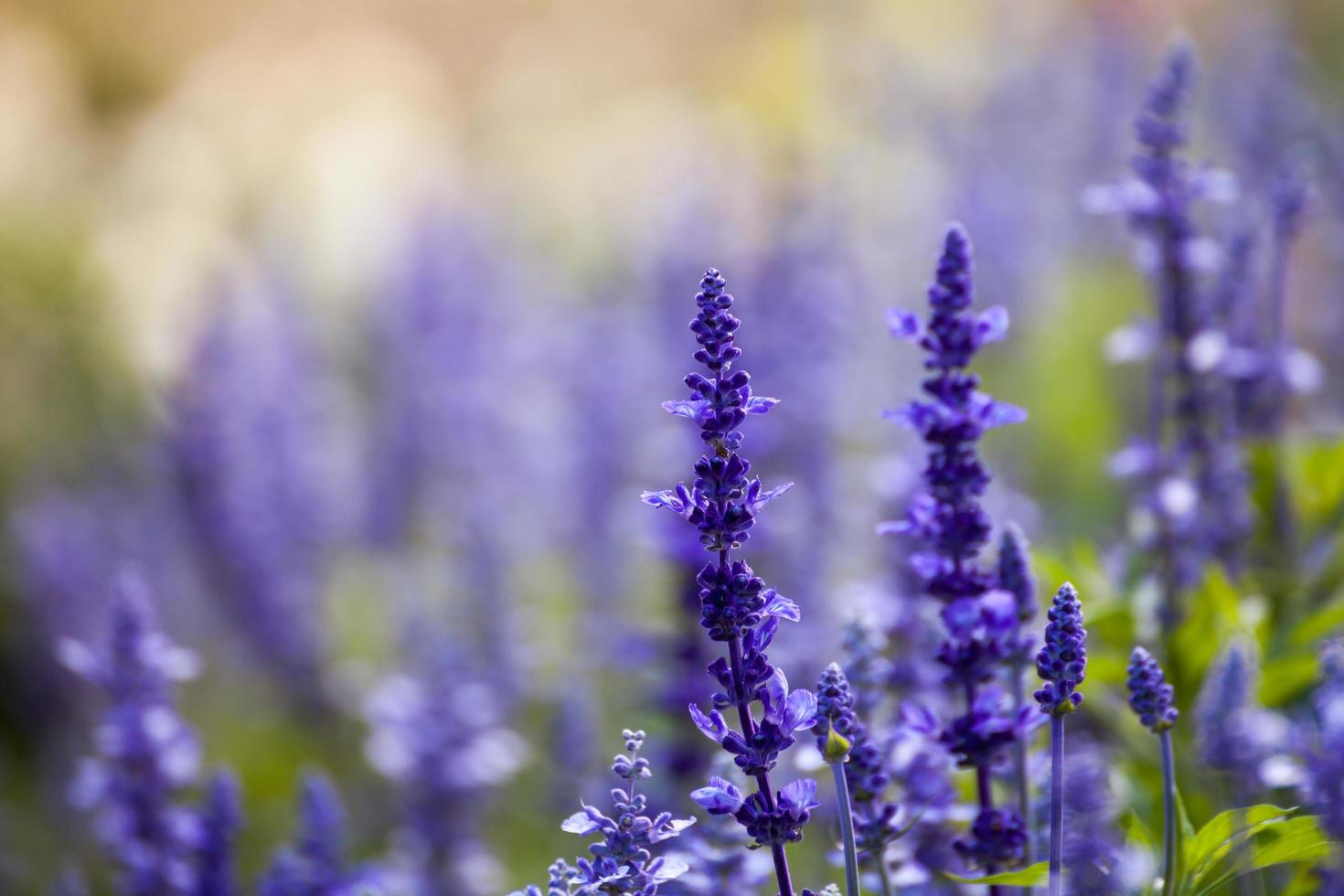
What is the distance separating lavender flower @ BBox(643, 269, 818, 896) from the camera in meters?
1.56

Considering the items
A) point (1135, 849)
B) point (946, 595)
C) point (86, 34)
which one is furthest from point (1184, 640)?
point (86, 34)

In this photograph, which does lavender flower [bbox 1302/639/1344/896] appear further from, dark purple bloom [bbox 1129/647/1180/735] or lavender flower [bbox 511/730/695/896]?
lavender flower [bbox 511/730/695/896]

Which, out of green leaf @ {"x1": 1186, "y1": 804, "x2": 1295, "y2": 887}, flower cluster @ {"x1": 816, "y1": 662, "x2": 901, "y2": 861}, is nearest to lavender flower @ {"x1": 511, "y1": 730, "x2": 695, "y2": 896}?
flower cluster @ {"x1": 816, "y1": 662, "x2": 901, "y2": 861}

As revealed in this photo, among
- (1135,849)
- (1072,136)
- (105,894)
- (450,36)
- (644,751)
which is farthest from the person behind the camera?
(450,36)

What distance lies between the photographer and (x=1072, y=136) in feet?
25.6

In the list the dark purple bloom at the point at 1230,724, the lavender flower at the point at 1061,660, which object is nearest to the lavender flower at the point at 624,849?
the lavender flower at the point at 1061,660

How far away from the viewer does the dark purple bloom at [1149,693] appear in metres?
1.64

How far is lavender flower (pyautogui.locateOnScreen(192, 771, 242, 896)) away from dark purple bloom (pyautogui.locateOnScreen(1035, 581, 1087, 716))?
5.01 ft

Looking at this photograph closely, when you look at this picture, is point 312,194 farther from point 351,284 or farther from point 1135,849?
point 1135,849

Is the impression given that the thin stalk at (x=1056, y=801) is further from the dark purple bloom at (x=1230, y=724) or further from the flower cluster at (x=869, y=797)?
the dark purple bloom at (x=1230, y=724)

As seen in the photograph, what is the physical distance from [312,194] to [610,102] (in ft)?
13.7

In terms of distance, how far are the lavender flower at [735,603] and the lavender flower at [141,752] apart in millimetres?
1497

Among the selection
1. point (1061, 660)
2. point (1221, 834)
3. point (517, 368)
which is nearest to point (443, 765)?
point (1221, 834)

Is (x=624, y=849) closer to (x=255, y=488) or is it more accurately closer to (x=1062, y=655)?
(x=1062, y=655)
